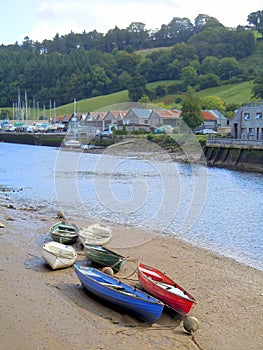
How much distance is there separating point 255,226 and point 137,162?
39.5 meters

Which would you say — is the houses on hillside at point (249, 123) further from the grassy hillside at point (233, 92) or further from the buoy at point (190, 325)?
the buoy at point (190, 325)

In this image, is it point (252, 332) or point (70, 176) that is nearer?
point (252, 332)

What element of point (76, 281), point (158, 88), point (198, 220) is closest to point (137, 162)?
point (198, 220)

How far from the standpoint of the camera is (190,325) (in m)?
11.1

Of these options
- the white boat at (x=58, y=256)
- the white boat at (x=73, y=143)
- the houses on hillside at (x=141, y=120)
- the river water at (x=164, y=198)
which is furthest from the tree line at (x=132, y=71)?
the white boat at (x=58, y=256)

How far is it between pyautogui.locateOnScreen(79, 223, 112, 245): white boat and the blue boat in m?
4.79

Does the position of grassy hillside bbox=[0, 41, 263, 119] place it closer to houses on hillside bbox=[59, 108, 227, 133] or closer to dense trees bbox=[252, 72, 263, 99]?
dense trees bbox=[252, 72, 263, 99]

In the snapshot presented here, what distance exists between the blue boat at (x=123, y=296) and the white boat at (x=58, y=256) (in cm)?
185

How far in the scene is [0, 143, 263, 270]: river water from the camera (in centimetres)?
2205

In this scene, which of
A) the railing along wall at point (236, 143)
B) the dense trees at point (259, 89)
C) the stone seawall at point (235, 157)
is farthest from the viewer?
the dense trees at point (259, 89)

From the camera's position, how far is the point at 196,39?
193875 millimetres

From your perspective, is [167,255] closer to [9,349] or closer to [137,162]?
[9,349]

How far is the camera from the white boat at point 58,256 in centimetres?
1503

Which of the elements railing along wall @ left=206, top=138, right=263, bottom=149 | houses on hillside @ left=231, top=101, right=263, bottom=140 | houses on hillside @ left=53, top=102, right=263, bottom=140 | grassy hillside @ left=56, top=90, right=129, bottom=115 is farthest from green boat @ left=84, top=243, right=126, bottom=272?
grassy hillside @ left=56, top=90, right=129, bottom=115
